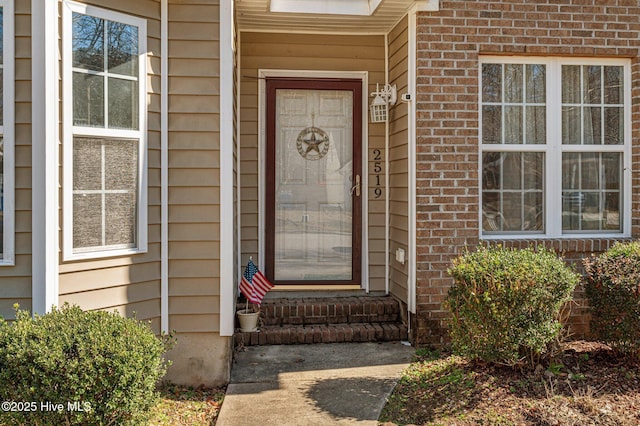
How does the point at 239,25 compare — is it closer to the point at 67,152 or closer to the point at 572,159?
the point at 67,152

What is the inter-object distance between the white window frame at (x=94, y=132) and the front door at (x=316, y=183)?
194 cm

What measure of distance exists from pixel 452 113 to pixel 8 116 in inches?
137

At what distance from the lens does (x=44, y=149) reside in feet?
12.5

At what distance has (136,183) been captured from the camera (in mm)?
4324

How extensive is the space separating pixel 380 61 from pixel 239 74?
1.45 metres

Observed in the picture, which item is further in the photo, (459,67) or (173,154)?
(459,67)

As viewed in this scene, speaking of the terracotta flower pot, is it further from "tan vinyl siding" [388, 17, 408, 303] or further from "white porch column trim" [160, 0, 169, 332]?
"tan vinyl siding" [388, 17, 408, 303]

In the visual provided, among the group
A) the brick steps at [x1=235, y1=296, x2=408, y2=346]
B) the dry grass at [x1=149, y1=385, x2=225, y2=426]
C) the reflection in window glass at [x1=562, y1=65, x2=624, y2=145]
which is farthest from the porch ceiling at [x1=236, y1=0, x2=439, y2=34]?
the dry grass at [x1=149, y1=385, x2=225, y2=426]

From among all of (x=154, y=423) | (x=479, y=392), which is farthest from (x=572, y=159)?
(x=154, y=423)

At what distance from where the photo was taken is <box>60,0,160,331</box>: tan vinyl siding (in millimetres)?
4066

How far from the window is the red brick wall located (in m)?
0.18

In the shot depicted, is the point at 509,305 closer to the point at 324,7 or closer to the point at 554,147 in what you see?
the point at 554,147

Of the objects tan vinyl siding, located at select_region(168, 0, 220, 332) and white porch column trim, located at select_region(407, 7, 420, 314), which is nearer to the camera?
tan vinyl siding, located at select_region(168, 0, 220, 332)

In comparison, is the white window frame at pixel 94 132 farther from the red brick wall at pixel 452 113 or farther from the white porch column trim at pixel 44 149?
the red brick wall at pixel 452 113
